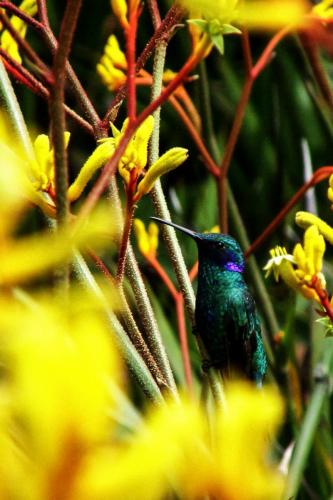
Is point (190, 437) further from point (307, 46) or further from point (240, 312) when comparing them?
point (307, 46)

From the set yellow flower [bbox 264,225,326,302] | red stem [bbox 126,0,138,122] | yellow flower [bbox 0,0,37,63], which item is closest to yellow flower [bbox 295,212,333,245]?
yellow flower [bbox 264,225,326,302]

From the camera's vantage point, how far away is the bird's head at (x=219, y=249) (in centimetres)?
71

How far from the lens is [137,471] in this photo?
0.42ft

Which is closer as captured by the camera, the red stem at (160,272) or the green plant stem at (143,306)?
the green plant stem at (143,306)

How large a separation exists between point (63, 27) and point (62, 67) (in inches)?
0.6

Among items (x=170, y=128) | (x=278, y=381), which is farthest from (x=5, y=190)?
(x=170, y=128)

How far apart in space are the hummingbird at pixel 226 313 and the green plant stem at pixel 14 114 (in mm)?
189

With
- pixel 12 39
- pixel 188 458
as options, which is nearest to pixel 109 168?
pixel 188 458

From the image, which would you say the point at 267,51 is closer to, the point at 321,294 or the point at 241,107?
the point at 241,107

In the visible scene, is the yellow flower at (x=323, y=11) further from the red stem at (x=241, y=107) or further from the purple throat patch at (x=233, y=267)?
the purple throat patch at (x=233, y=267)

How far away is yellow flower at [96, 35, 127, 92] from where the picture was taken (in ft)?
2.23

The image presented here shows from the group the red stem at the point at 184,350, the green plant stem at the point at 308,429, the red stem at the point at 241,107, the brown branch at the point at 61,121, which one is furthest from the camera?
the red stem at the point at 241,107

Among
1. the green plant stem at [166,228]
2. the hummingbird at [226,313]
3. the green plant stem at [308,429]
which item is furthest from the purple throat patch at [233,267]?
the green plant stem at [166,228]

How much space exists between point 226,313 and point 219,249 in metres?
0.07
